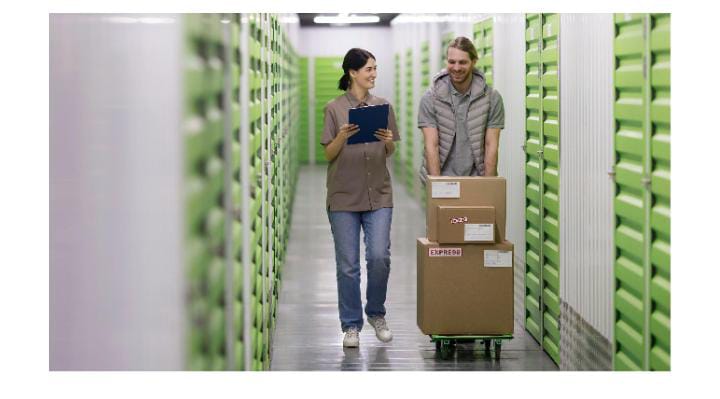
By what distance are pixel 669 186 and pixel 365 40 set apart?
16251mm

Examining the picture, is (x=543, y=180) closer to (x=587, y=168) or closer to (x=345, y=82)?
(x=587, y=168)

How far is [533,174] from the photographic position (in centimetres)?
591

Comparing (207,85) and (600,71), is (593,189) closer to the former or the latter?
(600,71)

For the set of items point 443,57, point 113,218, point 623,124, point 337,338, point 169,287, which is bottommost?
point 337,338

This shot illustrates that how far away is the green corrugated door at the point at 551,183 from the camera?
5391 millimetres

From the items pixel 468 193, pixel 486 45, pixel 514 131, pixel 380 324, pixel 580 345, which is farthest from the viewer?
pixel 486 45

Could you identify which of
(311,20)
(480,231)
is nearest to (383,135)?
(480,231)

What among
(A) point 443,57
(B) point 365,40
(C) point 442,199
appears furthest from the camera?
(B) point 365,40

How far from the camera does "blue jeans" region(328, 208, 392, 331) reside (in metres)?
5.68

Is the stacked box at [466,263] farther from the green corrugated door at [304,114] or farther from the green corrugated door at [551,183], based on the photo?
the green corrugated door at [304,114]

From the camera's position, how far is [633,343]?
4129 mm

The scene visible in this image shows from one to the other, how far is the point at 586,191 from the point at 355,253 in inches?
54.7

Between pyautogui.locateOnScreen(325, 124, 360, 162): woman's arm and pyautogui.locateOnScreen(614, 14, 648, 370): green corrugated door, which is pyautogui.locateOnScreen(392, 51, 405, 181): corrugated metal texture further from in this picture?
pyautogui.locateOnScreen(614, 14, 648, 370): green corrugated door
